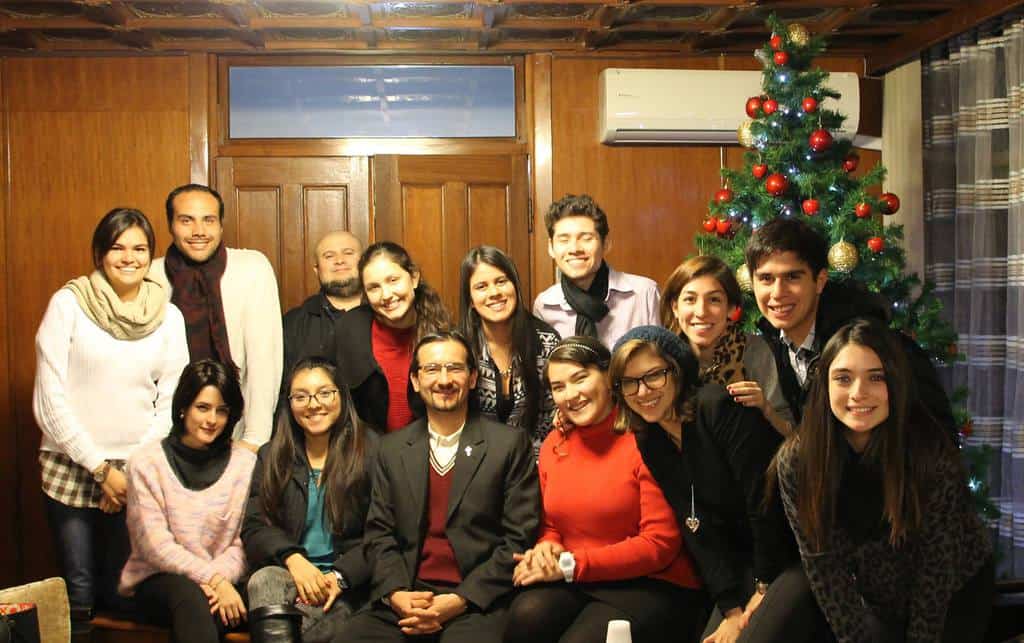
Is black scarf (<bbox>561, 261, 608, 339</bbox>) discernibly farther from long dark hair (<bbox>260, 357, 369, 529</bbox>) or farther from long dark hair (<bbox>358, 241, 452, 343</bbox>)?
long dark hair (<bbox>260, 357, 369, 529</bbox>)

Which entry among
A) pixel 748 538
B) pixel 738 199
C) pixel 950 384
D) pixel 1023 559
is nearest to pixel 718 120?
pixel 738 199

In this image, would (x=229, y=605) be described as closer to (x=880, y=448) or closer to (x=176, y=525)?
(x=176, y=525)

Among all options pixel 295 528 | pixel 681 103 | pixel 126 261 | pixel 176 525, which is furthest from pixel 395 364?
pixel 681 103

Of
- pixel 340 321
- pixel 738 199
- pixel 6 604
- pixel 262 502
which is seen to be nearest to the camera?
pixel 6 604

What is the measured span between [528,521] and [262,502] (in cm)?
84

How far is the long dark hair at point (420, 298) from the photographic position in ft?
10.7

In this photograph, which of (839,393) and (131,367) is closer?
(839,393)

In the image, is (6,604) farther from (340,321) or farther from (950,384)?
(950,384)

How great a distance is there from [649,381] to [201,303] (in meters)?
1.67

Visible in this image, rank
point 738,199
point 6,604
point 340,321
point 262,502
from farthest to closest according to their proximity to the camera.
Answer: point 738,199 < point 340,321 < point 262,502 < point 6,604

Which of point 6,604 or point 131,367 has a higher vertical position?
point 131,367

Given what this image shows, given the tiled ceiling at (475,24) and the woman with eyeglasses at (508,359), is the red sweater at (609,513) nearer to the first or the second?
the woman with eyeglasses at (508,359)

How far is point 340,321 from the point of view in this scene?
3359 mm

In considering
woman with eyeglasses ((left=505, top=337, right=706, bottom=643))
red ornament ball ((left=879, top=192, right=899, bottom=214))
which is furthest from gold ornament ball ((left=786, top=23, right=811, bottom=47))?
woman with eyeglasses ((left=505, top=337, right=706, bottom=643))
